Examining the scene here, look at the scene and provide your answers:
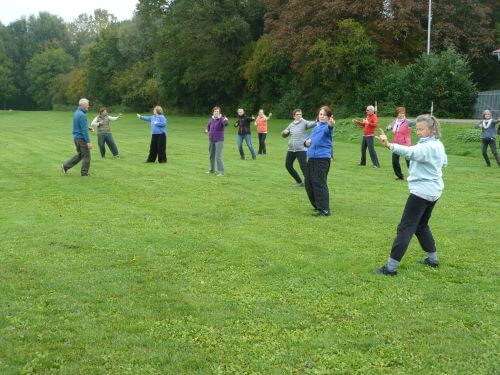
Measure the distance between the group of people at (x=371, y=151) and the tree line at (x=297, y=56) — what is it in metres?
20.6

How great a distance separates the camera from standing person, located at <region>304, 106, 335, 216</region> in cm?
1025

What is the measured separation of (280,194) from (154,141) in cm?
711

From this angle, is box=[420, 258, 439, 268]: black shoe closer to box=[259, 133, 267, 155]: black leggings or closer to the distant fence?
box=[259, 133, 267, 155]: black leggings

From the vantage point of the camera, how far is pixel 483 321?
5355 millimetres

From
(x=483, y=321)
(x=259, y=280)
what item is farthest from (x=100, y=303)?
(x=483, y=321)

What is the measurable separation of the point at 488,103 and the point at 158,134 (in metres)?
26.2

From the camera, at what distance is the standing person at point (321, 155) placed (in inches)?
404

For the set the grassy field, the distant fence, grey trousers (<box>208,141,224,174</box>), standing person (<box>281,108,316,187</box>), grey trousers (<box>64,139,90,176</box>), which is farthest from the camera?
the distant fence

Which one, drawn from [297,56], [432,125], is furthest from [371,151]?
[297,56]

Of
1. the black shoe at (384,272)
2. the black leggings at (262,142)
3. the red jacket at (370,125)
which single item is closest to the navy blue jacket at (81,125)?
the red jacket at (370,125)

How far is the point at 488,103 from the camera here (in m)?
36.9

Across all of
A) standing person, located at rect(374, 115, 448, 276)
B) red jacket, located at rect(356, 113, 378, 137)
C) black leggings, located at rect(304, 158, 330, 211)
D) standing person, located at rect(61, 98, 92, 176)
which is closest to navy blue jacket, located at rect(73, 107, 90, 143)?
standing person, located at rect(61, 98, 92, 176)

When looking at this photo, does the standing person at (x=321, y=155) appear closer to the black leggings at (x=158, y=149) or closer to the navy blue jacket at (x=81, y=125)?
the navy blue jacket at (x=81, y=125)

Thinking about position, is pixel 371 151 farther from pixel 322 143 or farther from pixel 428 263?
pixel 428 263
